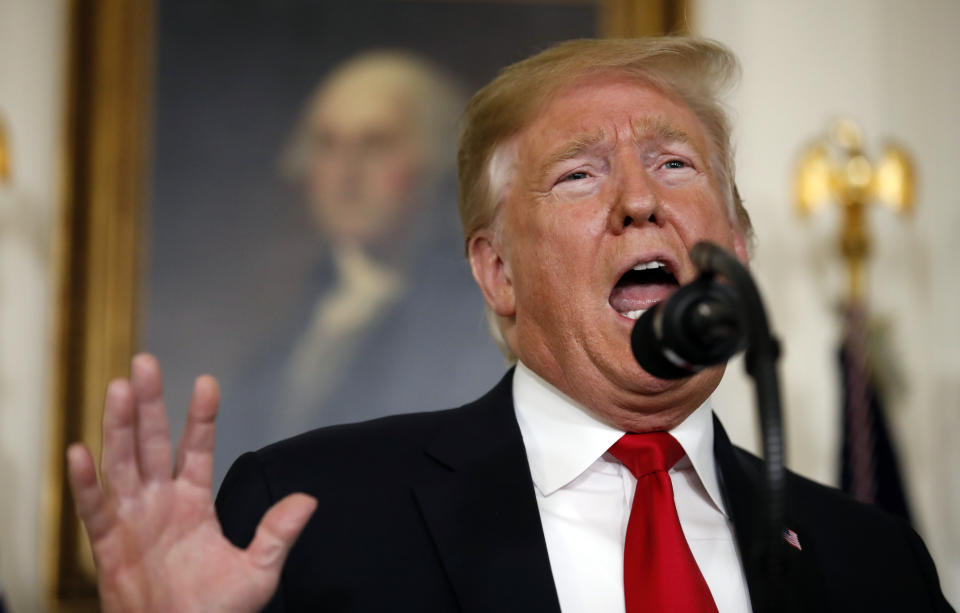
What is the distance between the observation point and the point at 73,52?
4.07m

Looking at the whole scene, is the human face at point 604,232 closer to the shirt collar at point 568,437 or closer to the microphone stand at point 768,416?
the shirt collar at point 568,437

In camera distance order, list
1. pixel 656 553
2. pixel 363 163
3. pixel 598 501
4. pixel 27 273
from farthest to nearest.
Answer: pixel 363 163 → pixel 27 273 → pixel 598 501 → pixel 656 553

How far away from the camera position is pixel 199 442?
4.12 feet

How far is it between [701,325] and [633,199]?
58 centimetres

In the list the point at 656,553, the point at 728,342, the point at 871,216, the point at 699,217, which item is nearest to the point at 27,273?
the point at 699,217

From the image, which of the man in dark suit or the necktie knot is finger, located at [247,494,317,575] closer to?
the man in dark suit

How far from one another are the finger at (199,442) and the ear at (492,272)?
2.39ft

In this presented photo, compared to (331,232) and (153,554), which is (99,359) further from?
(153,554)

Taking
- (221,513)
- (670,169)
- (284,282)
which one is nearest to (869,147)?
(284,282)

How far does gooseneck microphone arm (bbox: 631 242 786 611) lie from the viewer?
3.36 ft

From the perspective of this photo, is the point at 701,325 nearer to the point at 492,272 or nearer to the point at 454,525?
the point at 454,525

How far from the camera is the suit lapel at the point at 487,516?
1441mm

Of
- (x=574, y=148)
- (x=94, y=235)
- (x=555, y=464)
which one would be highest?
(x=574, y=148)

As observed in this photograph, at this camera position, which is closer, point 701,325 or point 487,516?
point 701,325
